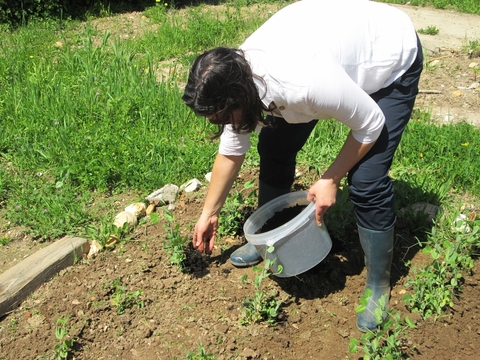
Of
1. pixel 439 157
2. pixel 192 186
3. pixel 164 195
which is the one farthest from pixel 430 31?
pixel 164 195

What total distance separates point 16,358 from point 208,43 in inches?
160

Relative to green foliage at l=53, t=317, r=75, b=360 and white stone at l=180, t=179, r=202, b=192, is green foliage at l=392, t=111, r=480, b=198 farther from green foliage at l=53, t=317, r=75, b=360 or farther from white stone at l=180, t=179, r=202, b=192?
green foliage at l=53, t=317, r=75, b=360

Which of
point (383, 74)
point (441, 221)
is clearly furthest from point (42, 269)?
point (441, 221)

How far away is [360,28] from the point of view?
7.15ft

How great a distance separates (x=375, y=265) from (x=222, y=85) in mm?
1231

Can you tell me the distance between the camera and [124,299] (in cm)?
284

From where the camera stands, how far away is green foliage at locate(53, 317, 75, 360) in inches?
99.7

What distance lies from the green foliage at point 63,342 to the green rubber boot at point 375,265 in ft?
4.31

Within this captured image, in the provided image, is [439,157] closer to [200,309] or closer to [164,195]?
[164,195]

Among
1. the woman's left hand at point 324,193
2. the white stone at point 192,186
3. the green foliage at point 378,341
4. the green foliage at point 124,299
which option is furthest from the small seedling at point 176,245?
the green foliage at point 378,341

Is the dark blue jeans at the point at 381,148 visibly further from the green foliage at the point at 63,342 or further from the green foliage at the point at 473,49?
the green foliage at the point at 473,49

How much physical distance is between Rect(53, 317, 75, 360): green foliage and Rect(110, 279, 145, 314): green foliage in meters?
0.25

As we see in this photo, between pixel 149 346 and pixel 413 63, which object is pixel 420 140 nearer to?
pixel 413 63

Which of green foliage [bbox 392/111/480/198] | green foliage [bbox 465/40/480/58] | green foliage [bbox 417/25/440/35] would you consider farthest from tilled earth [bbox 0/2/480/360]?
green foliage [bbox 417/25/440/35]
